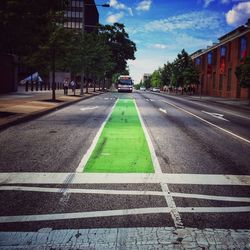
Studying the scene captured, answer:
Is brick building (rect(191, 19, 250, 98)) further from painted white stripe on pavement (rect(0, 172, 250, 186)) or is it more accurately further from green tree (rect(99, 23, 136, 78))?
painted white stripe on pavement (rect(0, 172, 250, 186))

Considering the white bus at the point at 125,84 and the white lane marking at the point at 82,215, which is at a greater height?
the white bus at the point at 125,84

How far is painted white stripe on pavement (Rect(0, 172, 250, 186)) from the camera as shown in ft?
19.5

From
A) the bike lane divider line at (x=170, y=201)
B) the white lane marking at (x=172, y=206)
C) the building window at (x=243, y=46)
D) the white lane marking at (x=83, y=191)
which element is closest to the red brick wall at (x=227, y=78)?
the building window at (x=243, y=46)

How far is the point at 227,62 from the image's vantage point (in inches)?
2163

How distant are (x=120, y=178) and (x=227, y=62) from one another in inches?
2049

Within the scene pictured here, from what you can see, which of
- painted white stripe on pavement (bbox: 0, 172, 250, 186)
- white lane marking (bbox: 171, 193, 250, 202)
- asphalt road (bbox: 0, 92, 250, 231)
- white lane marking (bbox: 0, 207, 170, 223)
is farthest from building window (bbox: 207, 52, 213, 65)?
white lane marking (bbox: 0, 207, 170, 223)

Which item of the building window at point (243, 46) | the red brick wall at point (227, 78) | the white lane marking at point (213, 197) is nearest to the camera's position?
the white lane marking at point (213, 197)

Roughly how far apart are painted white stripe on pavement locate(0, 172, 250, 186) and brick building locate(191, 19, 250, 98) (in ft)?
117

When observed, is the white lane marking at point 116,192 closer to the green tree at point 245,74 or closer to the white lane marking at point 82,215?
the white lane marking at point 82,215

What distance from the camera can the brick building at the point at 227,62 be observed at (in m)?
47.2

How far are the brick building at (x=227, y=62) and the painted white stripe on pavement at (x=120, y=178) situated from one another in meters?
35.7

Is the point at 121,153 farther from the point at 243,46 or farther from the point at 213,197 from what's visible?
the point at 243,46

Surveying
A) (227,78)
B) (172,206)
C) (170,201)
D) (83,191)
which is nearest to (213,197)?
(170,201)

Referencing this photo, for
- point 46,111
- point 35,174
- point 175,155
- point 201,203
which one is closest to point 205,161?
point 175,155
